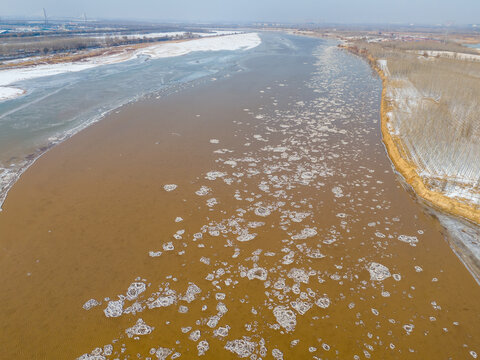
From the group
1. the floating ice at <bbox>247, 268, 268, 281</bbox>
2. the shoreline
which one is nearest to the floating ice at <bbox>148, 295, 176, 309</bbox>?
the floating ice at <bbox>247, 268, 268, 281</bbox>

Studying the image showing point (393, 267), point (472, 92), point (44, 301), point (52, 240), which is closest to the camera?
point (44, 301)

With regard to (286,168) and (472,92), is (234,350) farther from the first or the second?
(472,92)

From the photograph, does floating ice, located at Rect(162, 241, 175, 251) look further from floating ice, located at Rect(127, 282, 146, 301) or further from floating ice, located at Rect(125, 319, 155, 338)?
floating ice, located at Rect(125, 319, 155, 338)

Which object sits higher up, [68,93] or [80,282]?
[68,93]

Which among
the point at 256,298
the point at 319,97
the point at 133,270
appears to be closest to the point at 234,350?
the point at 256,298

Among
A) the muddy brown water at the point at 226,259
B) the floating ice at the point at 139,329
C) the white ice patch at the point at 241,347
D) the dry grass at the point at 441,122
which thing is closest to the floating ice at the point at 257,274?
the muddy brown water at the point at 226,259

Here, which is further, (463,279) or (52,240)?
(52,240)

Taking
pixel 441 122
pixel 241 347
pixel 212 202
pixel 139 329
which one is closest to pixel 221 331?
pixel 241 347

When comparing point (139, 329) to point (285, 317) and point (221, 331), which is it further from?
point (285, 317)
